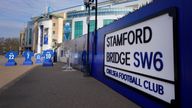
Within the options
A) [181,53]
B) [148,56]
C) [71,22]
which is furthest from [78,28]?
[181,53]

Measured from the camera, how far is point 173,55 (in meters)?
4.89

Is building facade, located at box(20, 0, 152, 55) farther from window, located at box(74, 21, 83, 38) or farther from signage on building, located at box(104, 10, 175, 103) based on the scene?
signage on building, located at box(104, 10, 175, 103)

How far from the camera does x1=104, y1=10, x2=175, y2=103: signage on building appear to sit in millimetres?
5094

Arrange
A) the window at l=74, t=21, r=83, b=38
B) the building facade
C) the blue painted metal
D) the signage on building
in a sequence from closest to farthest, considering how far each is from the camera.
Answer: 1. the blue painted metal
2. the signage on building
3. the building facade
4. the window at l=74, t=21, r=83, b=38

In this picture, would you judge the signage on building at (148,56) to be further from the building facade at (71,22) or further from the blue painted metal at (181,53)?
the building facade at (71,22)

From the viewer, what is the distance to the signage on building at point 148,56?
5.09 m

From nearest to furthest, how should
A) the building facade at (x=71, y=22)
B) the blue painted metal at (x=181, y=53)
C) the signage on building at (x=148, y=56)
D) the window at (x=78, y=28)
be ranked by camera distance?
the blue painted metal at (x=181, y=53) < the signage on building at (x=148, y=56) < the building facade at (x=71, y=22) < the window at (x=78, y=28)

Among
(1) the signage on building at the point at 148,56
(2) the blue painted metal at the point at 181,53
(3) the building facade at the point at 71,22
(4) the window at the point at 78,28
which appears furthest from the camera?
(4) the window at the point at 78,28

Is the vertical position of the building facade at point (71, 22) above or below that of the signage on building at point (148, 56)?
above

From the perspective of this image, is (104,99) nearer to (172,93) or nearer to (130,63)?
(130,63)

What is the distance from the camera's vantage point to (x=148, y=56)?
608 cm

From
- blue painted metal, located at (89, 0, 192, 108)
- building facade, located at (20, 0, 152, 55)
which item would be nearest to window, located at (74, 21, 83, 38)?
building facade, located at (20, 0, 152, 55)

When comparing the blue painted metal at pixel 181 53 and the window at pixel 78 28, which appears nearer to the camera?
the blue painted metal at pixel 181 53

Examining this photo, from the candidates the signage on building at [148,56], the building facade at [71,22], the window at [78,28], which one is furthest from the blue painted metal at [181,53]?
the window at [78,28]
